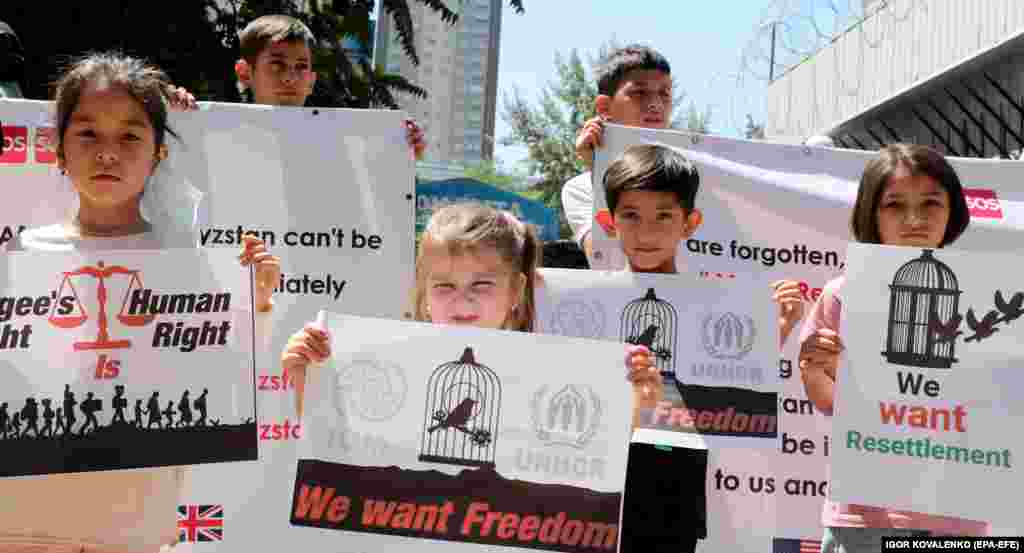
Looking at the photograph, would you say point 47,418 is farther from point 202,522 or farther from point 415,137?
point 415,137

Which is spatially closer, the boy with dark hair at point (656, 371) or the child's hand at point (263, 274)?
the boy with dark hair at point (656, 371)

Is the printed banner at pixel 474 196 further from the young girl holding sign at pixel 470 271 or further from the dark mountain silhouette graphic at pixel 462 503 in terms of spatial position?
the dark mountain silhouette graphic at pixel 462 503

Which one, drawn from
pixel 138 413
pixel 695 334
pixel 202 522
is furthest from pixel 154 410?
pixel 695 334

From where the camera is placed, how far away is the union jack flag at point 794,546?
4.71m

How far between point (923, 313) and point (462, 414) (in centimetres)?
150

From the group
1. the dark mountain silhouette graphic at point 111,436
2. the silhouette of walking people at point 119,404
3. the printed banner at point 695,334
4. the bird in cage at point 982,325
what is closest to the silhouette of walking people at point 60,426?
the dark mountain silhouette graphic at point 111,436

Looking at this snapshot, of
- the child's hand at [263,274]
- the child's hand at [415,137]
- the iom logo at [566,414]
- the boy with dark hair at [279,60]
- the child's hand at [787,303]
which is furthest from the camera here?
the boy with dark hair at [279,60]

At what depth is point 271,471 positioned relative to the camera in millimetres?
4980

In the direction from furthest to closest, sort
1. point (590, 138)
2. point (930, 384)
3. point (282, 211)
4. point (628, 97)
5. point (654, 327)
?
point (628, 97), point (282, 211), point (590, 138), point (654, 327), point (930, 384)

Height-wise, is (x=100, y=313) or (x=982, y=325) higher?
(x=982, y=325)

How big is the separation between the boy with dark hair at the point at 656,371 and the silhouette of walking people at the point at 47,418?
167 cm

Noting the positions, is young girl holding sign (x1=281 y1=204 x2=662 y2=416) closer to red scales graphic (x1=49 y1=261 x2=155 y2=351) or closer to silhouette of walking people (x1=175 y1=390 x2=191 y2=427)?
silhouette of walking people (x1=175 y1=390 x2=191 y2=427)

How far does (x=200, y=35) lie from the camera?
26.3 ft

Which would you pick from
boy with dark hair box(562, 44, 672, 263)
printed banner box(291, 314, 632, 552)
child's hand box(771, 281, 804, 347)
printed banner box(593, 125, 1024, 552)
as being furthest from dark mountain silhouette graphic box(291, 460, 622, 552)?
boy with dark hair box(562, 44, 672, 263)
